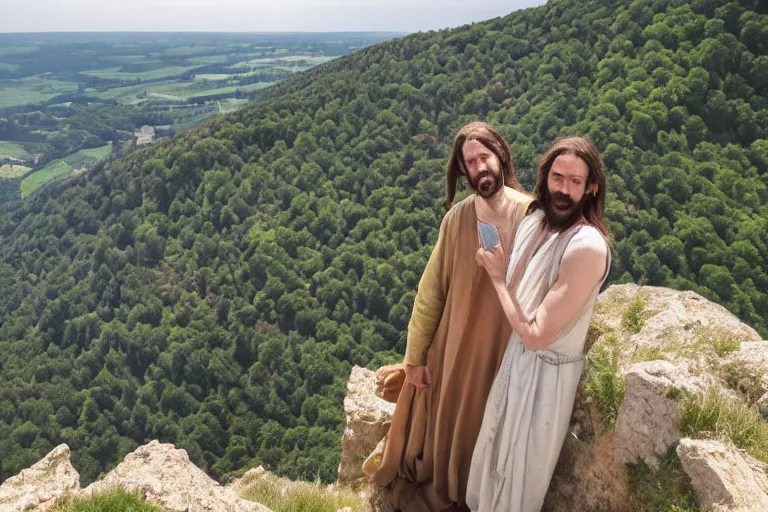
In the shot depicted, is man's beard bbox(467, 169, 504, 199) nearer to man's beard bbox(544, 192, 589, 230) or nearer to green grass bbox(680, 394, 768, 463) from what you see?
man's beard bbox(544, 192, 589, 230)

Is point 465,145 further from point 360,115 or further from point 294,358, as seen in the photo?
point 360,115

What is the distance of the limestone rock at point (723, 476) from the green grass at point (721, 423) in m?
0.07

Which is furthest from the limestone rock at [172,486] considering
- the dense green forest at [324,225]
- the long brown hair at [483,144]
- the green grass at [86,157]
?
the green grass at [86,157]

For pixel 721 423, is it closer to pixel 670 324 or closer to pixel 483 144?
pixel 670 324

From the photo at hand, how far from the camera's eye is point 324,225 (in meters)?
44.5

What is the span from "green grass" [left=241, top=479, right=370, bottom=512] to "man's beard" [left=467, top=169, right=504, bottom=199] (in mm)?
2467

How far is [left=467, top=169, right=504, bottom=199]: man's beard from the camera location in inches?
112

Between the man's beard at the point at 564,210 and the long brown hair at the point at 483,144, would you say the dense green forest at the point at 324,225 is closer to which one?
the long brown hair at the point at 483,144

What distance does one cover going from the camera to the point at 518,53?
52594 mm

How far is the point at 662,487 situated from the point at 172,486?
10.0ft

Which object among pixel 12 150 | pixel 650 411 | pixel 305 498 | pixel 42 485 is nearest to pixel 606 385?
pixel 650 411

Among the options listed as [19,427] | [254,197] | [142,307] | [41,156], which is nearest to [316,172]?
[254,197]

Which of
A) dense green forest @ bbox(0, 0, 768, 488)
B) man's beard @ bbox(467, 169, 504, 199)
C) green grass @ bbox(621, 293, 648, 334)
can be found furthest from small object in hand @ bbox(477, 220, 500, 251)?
dense green forest @ bbox(0, 0, 768, 488)

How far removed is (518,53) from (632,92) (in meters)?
18.1
